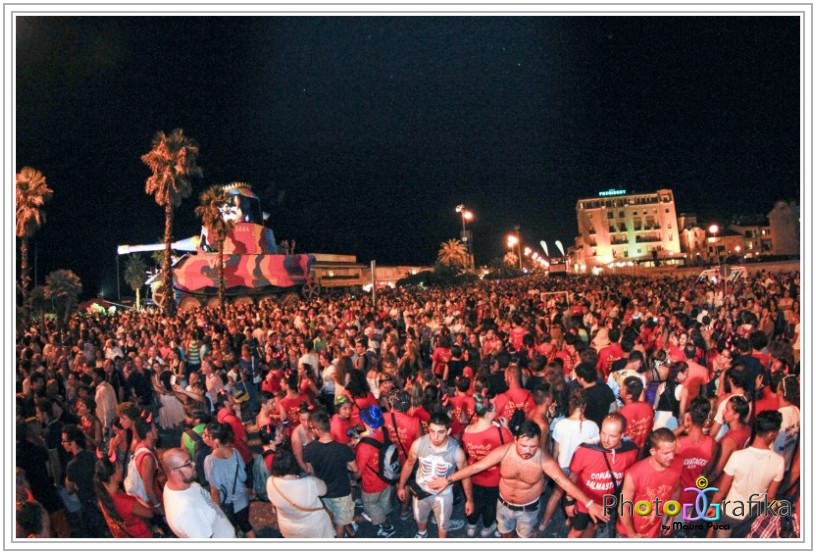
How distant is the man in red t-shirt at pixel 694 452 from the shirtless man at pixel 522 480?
828 millimetres

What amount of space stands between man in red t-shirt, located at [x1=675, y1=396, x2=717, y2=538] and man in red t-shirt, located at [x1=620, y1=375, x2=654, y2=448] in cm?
56

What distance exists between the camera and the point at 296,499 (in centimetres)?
474

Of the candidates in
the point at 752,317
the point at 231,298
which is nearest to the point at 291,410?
the point at 752,317

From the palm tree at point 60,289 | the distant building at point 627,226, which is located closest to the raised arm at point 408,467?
the palm tree at point 60,289

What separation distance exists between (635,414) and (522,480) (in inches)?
59.5

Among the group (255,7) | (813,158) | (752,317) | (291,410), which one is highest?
(255,7)

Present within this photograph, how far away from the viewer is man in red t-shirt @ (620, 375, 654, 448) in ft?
18.8

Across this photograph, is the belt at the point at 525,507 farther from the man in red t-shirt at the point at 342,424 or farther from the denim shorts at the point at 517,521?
the man in red t-shirt at the point at 342,424

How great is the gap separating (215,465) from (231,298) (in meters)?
38.7

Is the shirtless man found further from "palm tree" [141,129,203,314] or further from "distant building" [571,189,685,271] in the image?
"distant building" [571,189,685,271]

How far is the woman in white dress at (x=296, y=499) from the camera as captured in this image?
4707mm

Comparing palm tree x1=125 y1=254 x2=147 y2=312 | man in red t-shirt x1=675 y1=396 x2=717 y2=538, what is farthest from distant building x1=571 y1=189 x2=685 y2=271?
man in red t-shirt x1=675 y1=396 x2=717 y2=538

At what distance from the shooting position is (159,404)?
29.9 ft

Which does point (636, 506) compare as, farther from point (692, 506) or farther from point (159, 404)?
point (159, 404)
